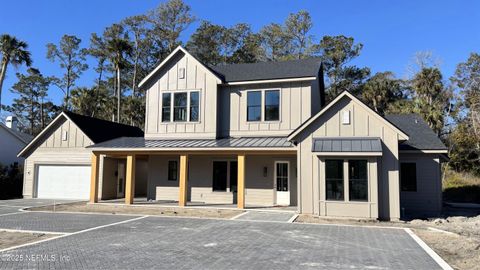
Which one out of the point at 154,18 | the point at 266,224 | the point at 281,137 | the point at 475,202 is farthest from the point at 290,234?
the point at 154,18

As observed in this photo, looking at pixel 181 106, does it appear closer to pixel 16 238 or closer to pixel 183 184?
pixel 183 184

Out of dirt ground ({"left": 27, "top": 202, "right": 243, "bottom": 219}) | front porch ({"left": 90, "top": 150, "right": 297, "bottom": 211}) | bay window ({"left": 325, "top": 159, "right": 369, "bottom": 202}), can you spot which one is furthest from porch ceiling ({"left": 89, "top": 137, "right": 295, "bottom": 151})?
dirt ground ({"left": 27, "top": 202, "right": 243, "bottom": 219})

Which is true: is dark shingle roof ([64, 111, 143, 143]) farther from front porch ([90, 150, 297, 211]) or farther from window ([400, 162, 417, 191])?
window ([400, 162, 417, 191])

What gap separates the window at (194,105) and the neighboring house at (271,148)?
5 centimetres

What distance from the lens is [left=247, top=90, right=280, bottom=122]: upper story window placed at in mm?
Result: 19438

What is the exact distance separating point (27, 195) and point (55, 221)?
1222cm

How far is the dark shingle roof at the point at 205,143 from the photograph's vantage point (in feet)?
56.3

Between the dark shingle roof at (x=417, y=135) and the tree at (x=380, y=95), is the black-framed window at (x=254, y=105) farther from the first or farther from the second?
the tree at (x=380, y=95)

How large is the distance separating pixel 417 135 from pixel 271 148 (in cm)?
758

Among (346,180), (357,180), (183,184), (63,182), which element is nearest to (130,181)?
(183,184)

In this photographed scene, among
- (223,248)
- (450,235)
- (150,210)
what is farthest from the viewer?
(150,210)

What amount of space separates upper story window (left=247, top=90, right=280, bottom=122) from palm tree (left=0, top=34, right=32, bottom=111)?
986 inches

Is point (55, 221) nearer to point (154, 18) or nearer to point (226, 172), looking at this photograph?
point (226, 172)

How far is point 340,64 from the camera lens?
137 ft
